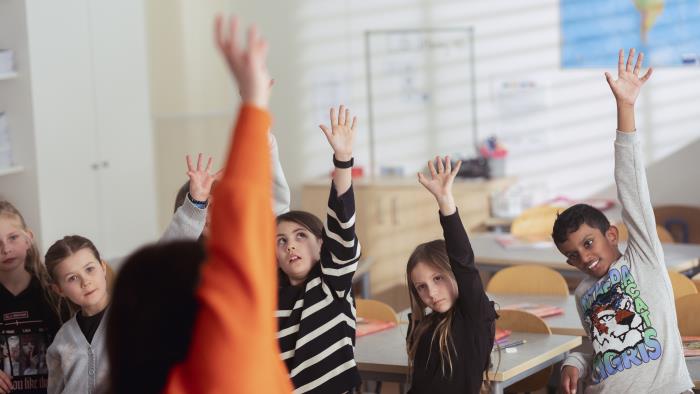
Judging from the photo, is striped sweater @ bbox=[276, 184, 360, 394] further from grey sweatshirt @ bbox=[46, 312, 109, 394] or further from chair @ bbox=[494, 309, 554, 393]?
chair @ bbox=[494, 309, 554, 393]

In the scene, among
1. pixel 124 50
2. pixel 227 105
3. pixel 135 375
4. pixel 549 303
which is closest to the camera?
pixel 135 375

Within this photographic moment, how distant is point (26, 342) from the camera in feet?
11.6

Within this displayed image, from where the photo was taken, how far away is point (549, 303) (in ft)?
14.9

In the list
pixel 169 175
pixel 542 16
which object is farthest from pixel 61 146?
pixel 542 16

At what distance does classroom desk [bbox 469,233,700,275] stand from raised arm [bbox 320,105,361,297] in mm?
2602

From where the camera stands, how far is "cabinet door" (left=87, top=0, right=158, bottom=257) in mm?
6027

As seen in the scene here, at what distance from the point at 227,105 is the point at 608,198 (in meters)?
2.76

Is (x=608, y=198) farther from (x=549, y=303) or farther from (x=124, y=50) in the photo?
→ (x=124, y=50)

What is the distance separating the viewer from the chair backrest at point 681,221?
6504 mm

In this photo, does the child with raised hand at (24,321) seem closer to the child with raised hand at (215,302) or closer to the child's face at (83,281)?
the child's face at (83,281)

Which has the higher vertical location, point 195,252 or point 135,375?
point 195,252

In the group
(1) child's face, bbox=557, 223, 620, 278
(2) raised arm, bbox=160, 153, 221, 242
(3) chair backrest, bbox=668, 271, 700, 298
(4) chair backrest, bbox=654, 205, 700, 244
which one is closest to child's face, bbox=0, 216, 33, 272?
(2) raised arm, bbox=160, 153, 221, 242

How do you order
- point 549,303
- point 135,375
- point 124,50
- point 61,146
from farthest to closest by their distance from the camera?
1. point 124,50
2. point 61,146
3. point 549,303
4. point 135,375

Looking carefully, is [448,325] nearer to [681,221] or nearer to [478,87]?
[681,221]
